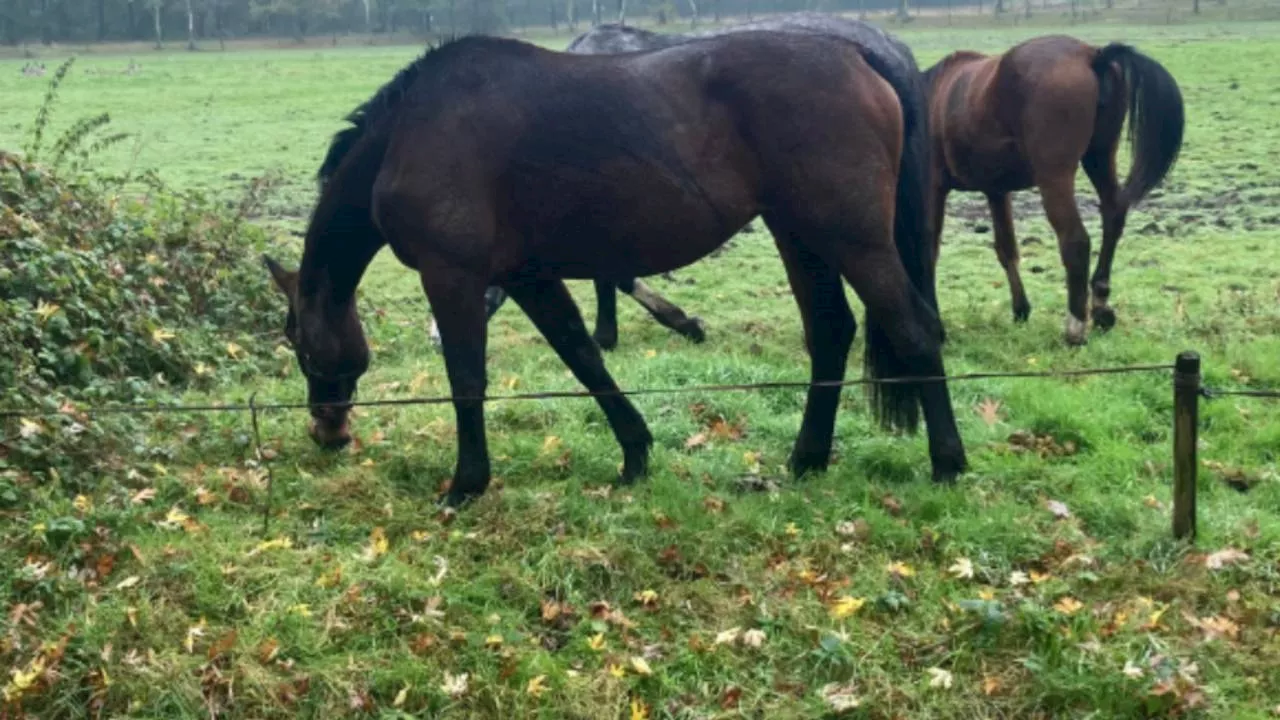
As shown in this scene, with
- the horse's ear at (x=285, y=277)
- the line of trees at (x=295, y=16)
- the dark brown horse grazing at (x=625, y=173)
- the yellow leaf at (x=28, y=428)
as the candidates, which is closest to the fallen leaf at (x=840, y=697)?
the dark brown horse grazing at (x=625, y=173)

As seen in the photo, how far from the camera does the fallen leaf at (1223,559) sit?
14.2 ft

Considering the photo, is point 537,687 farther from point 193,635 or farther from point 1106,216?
point 1106,216

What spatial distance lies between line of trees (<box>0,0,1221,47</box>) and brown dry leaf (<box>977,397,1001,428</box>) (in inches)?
2456

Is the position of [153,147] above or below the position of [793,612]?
above

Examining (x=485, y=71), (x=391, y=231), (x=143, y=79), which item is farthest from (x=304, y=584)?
(x=143, y=79)

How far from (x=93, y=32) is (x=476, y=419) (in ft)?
255

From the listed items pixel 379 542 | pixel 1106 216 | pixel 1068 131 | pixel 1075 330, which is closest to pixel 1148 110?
pixel 1068 131

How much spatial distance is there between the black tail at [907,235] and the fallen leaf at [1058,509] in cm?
77

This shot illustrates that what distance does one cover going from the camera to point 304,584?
14.5 feet

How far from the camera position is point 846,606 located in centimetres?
421

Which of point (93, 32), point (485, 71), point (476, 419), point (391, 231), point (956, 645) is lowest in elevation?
point (956, 645)

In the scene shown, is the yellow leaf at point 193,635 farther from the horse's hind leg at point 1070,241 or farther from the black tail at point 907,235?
the horse's hind leg at point 1070,241

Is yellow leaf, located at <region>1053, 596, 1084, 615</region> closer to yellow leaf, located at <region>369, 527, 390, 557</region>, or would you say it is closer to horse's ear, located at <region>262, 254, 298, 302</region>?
yellow leaf, located at <region>369, 527, 390, 557</region>

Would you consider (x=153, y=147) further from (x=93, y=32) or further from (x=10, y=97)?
(x=93, y=32)
